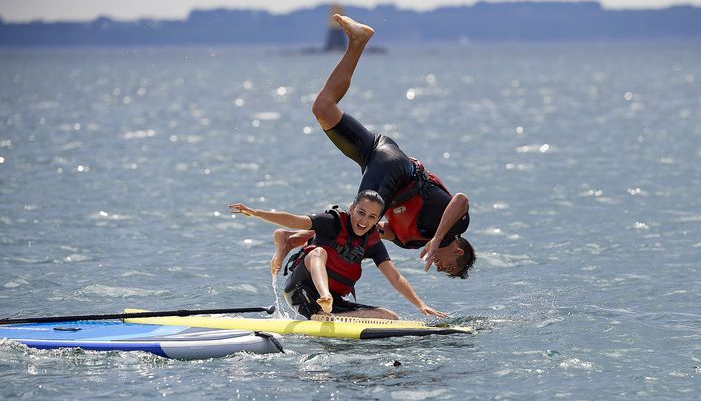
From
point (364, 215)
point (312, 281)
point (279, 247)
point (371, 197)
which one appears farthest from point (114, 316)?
point (371, 197)

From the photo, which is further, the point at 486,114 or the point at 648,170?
the point at 486,114

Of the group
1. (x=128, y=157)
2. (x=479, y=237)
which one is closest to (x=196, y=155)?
(x=128, y=157)

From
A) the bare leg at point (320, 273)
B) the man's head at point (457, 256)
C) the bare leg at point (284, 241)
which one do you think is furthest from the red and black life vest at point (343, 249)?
the man's head at point (457, 256)

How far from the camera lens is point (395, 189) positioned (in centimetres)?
1256

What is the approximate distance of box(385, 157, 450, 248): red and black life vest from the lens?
503 inches

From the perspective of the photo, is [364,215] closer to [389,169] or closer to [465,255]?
[389,169]

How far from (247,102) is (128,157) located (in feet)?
A: 123

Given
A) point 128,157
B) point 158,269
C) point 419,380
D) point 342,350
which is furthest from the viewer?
point 128,157

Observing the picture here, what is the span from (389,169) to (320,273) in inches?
60.8

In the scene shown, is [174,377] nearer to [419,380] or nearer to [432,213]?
[419,380]

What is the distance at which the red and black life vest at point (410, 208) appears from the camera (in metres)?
12.8

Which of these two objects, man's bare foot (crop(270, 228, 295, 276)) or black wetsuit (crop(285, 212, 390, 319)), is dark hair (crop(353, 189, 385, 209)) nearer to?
black wetsuit (crop(285, 212, 390, 319))

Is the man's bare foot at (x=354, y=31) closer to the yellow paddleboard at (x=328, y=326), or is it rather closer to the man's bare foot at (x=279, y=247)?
the man's bare foot at (x=279, y=247)

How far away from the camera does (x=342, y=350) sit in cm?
1131
